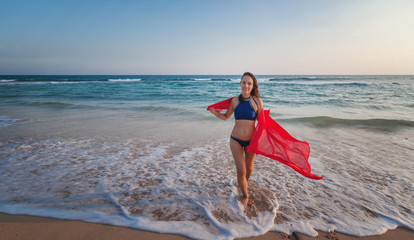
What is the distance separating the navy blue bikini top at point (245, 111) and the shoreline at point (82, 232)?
1.65m

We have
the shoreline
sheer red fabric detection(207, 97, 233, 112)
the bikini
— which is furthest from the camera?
sheer red fabric detection(207, 97, 233, 112)

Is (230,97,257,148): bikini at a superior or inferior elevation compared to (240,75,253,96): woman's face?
inferior

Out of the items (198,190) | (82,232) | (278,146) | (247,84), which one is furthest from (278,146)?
(82,232)

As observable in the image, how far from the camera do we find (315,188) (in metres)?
4.01

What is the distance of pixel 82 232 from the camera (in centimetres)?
271

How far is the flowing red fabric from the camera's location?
3.19 m

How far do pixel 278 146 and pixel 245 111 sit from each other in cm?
77

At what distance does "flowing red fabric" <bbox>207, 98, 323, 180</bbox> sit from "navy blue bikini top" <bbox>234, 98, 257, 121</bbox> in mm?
137

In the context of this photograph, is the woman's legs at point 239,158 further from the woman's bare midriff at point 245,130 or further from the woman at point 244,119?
the woman's bare midriff at point 245,130

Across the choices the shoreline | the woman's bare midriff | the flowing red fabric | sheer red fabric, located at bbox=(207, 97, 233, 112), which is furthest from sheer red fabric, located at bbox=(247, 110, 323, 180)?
the shoreline

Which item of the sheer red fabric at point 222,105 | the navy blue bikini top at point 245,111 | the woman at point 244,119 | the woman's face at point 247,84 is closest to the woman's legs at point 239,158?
the woman at point 244,119

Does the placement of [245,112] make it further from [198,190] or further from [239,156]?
[198,190]

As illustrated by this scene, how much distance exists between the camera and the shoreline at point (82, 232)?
8.65ft

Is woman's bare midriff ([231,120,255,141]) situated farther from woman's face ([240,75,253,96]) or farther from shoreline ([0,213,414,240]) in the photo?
shoreline ([0,213,414,240])
